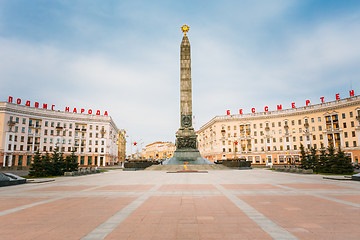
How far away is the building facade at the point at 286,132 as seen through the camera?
60.7 meters

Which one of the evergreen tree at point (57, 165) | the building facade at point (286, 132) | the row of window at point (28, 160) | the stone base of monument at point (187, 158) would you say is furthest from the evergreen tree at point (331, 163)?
the row of window at point (28, 160)

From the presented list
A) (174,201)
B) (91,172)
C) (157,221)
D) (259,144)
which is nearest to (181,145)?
(91,172)

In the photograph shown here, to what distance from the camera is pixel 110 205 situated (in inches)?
333

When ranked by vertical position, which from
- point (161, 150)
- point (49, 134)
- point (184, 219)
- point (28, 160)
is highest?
point (49, 134)

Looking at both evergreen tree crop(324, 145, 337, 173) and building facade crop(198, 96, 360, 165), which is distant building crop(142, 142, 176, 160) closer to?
building facade crop(198, 96, 360, 165)

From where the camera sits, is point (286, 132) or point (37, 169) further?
point (286, 132)

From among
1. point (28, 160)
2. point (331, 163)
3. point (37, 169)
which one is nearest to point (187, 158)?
point (331, 163)

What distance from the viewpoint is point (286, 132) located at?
241 ft

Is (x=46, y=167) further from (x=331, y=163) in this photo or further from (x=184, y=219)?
(x=331, y=163)

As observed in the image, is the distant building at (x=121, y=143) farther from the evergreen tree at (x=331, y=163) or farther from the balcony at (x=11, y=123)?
the evergreen tree at (x=331, y=163)

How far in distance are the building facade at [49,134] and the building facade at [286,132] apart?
4251 centimetres

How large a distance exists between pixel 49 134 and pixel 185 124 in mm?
49935

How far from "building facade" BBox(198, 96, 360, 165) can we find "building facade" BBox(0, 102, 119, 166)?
42.5 meters

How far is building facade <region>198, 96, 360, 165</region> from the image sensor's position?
60744 mm
